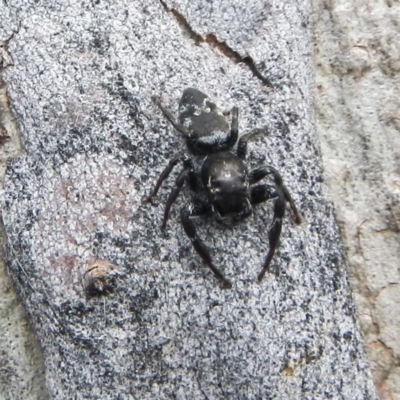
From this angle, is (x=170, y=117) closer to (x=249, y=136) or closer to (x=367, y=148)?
(x=249, y=136)

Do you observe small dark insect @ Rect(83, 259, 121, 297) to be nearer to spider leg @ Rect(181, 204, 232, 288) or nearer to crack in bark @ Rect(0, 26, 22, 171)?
spider leg @ Rect(181, 204, 232, 288)

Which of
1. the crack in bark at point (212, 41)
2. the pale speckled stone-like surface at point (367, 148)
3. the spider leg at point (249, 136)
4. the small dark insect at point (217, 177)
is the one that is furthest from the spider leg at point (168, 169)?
the pale speckled stone-like surface at point (367, 148)

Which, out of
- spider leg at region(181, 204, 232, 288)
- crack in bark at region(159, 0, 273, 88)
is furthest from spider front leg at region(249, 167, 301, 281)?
crack in bark at region(159, 0, 273, 88)

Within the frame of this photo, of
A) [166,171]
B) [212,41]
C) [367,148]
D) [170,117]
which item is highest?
[212,41]

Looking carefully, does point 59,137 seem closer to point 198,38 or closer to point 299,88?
point 198,38

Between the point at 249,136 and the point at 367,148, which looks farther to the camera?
the point at 367,148

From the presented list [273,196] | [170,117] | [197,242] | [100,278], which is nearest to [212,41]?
[170,117]

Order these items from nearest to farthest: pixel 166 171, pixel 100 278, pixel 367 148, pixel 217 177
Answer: pixel 100 278
pixel 166 171
pixel 217 177
pixel 367 148
